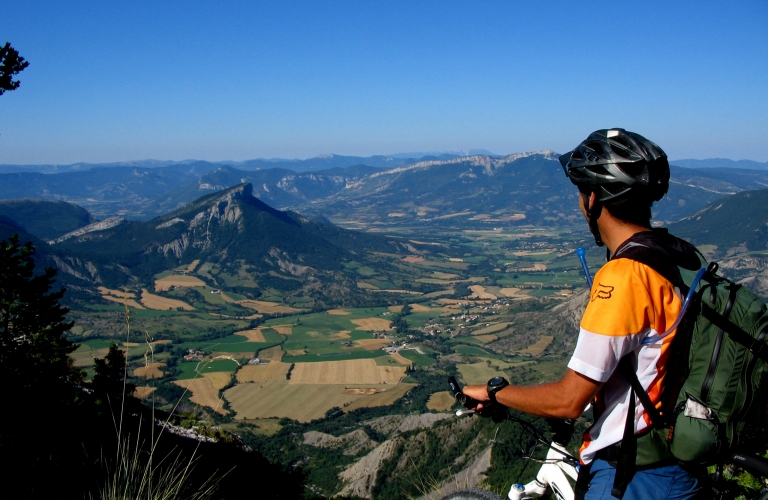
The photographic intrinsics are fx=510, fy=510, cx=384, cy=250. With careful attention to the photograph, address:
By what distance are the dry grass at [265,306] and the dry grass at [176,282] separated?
2514cm

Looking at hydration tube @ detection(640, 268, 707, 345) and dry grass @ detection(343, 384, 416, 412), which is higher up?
hydration tube @ detection(640, 268, 707, 345)

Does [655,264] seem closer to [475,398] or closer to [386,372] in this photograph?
[475,398]

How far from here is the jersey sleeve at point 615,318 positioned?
241 centimetres

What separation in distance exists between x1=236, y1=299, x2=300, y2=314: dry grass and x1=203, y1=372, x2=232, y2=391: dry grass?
51833 millimetres

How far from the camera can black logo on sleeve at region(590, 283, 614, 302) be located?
2.44 metres

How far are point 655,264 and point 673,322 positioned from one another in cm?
29

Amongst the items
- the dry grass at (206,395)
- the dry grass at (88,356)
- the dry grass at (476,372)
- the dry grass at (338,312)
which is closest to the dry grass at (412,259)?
the dry grass at (338,312)

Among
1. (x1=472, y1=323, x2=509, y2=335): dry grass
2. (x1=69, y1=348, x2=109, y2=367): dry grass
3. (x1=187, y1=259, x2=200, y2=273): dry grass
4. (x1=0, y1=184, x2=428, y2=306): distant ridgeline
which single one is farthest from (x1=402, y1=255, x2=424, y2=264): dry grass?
(x1=69, y1=348, x2=109, y2=367): dry grass

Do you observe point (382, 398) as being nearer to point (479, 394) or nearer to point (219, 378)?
point (219, 378)

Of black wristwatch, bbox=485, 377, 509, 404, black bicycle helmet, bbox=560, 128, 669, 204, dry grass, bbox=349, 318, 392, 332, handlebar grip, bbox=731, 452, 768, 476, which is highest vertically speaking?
black bicycle helmet, bbox=560, 128, 669, 204

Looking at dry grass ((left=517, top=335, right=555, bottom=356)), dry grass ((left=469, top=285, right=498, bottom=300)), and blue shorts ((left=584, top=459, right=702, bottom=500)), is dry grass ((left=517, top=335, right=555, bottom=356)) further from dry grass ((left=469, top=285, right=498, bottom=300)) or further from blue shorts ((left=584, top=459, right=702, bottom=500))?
blue shorts ((left=584, top=459, right=702, bottom=500))

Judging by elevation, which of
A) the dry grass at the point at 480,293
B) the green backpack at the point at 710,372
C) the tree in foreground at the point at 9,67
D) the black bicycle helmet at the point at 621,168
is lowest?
the dry grass at the point at 480,293

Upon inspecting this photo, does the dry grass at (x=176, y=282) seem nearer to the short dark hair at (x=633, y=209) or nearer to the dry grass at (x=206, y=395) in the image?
the dry grass at (x=206, y=395)

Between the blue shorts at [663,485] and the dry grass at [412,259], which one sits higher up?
the blue shorts at [663,485]
